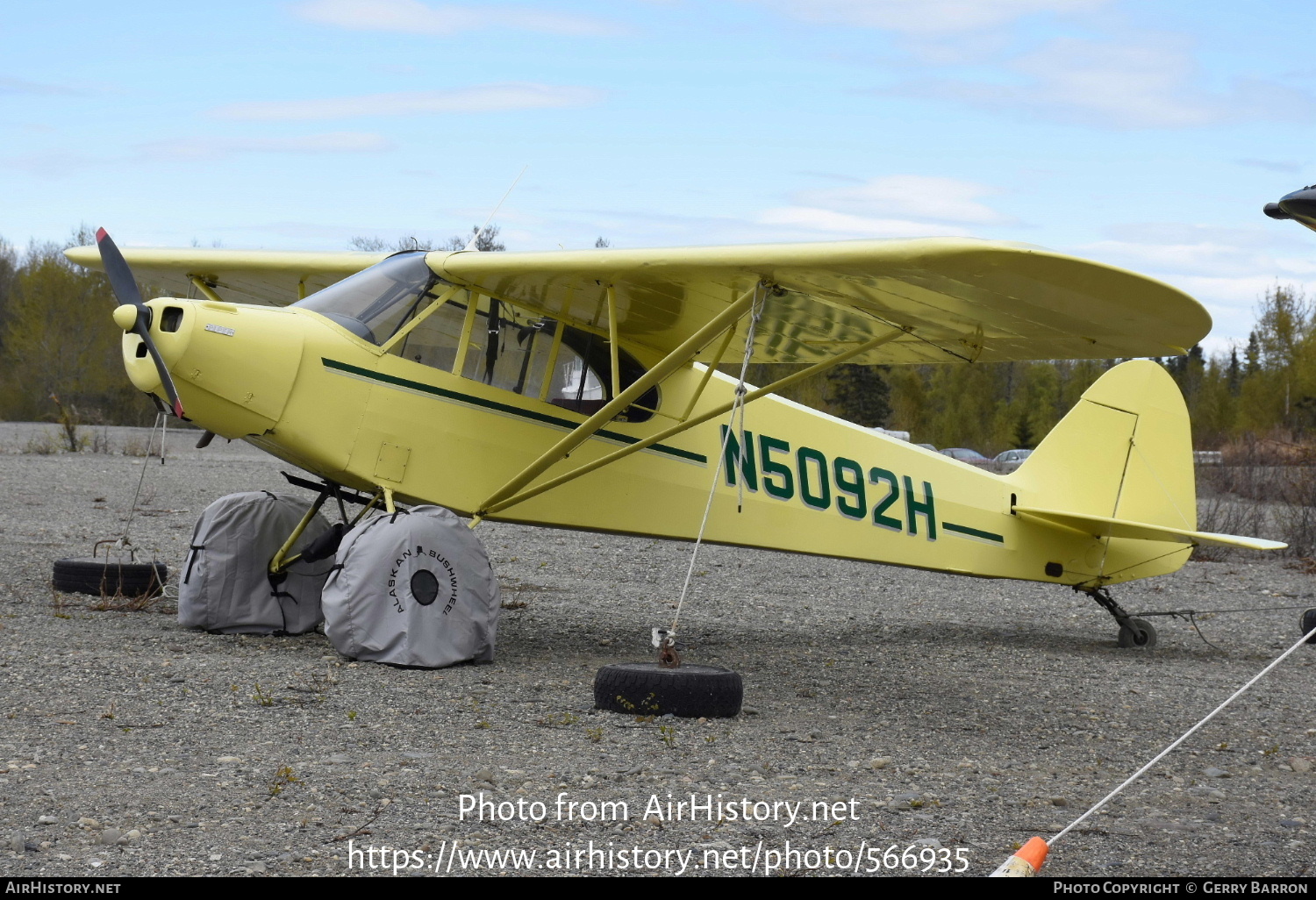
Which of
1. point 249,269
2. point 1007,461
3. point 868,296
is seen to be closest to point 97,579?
point 249,269

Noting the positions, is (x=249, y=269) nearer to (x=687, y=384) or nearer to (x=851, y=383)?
(x=687, y=384)

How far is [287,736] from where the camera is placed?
5.17 meters

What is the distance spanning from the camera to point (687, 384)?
9.04 metres

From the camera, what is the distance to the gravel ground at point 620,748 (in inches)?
154

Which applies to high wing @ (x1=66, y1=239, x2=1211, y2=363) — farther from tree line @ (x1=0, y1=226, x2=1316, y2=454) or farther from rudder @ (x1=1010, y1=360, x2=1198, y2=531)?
tree line @ (x1=0, y1=226, x2=1316, y2=454)

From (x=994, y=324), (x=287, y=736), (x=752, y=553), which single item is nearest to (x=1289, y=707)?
(x=994, y=324)

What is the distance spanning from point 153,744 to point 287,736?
0.56 m

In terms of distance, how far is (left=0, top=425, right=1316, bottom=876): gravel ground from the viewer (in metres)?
3.92

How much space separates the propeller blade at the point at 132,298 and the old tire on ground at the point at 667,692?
3103 millimetres

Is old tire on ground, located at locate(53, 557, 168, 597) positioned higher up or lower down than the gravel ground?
lower down

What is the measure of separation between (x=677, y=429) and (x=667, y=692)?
2.38 m

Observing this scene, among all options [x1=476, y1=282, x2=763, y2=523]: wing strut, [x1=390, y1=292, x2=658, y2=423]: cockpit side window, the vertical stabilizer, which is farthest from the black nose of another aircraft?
the vertical stabilizer

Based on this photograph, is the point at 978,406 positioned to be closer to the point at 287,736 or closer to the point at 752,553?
the point at 752,553

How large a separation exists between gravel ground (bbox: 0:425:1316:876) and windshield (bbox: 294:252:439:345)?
7.15 ft
